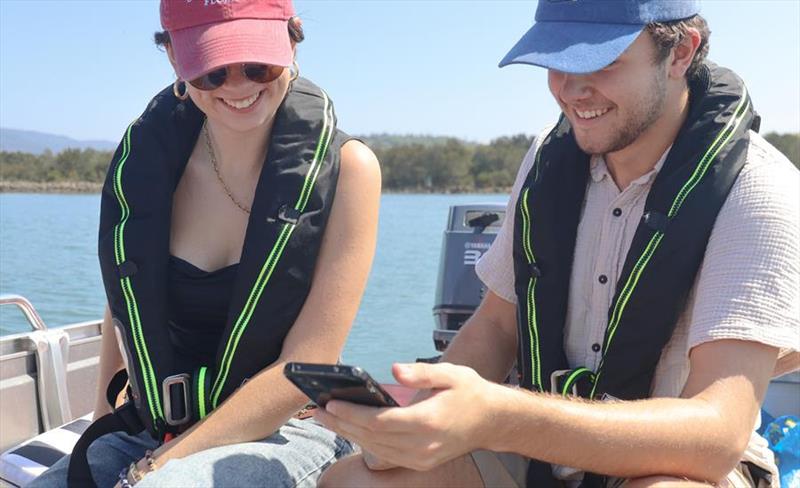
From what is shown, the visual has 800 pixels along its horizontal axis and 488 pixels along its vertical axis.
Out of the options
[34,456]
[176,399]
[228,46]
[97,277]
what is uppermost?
[228,46]

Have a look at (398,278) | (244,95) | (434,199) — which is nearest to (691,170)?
(244,95)

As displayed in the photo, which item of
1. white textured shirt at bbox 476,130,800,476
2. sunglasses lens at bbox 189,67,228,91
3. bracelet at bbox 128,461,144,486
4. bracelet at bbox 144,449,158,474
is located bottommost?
bracelet at bbox 128,461,144,486

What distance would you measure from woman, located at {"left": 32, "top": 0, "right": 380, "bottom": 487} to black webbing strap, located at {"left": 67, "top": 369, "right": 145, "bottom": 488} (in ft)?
0.05

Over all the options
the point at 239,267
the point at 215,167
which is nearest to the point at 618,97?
the point at 239,267

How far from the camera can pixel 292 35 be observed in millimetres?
2047

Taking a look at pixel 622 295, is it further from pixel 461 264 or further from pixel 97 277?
pixel 97 277

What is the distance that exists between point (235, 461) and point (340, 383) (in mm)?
566

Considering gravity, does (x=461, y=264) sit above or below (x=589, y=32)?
below

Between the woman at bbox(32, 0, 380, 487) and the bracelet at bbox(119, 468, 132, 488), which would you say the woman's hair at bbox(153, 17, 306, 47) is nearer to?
the woman at bbox(32, 0, 380, 487)

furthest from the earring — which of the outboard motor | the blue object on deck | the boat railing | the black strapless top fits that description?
the outboard motor

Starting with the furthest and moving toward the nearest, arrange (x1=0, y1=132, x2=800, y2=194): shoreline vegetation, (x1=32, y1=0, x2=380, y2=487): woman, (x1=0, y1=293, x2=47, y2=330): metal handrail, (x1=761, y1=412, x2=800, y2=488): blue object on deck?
(x1=0, y1=132, x2=800, y2=194): shoreline vegetation < (x1=0, y1=293, x2=47, y2=330): metal handrail < (x1=761, y1=412, x2=800, y2=488): blue object on deck < (x1=32, y1=0, x2=380, y2=487): woman

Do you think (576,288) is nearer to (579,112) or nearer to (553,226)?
(553,226)

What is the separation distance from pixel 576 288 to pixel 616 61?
1.57 feet

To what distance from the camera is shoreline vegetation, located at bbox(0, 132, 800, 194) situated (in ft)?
63.8
